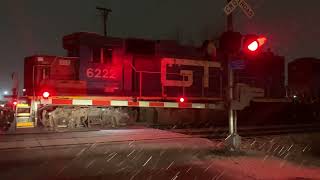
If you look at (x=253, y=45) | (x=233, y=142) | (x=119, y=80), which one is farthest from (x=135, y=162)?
(x=119, y=80)

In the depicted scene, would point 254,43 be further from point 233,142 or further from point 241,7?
point 233,142

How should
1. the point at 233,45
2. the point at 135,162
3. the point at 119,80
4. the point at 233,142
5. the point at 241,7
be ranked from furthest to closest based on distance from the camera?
the point at 119,80
the point at 233,142
the point at 233,45
the point at 241,7
the point at 135,162

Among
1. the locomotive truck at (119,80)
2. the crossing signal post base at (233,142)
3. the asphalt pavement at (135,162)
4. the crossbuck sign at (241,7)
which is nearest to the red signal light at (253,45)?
the crossbuck sign at (241,7)

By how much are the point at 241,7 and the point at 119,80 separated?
8847 mm

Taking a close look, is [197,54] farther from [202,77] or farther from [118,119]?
[118,119]

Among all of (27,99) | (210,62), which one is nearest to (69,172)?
(27,99)

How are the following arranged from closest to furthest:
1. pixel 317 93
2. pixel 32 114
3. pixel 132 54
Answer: pixel 32 114 → pixel 132 54 → pixel 317 93

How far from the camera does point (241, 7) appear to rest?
834 centimetres

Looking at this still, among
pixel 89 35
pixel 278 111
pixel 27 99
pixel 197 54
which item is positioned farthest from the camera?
pixel 278 111

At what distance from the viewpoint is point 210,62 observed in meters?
18.7

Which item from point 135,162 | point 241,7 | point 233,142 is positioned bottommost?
point 135,162

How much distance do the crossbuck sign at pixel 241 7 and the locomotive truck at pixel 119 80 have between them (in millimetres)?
4817

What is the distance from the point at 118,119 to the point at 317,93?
49.5 feet

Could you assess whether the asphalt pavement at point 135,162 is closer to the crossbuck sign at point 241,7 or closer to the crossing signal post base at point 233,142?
the crossing signal post base at point 233,142
